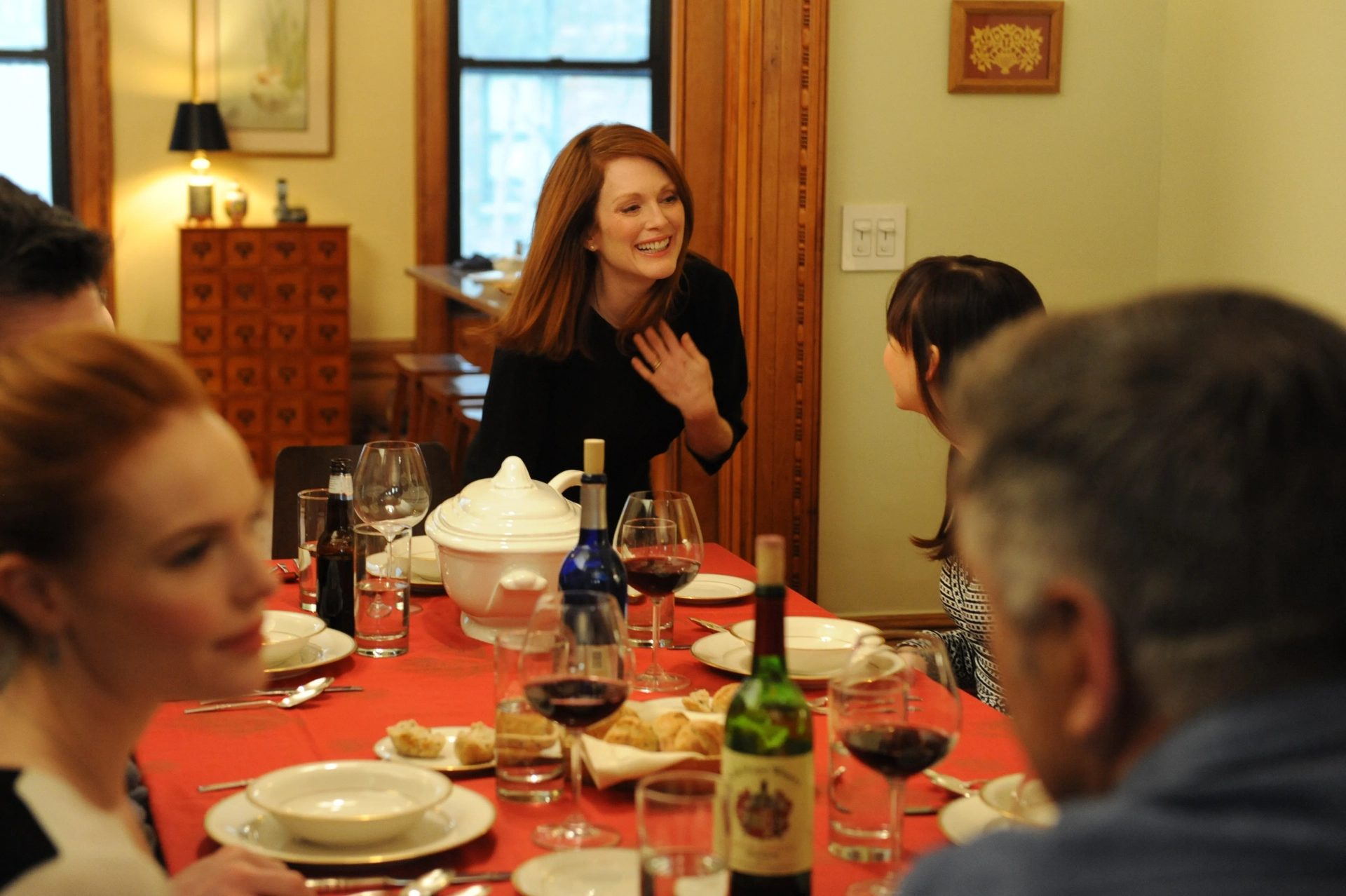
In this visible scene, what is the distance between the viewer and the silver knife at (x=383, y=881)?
117 centimetres

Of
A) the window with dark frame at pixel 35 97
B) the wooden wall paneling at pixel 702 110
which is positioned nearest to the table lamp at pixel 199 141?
the window with dark frame at pixel 35 97

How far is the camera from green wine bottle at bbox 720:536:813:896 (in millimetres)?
1063

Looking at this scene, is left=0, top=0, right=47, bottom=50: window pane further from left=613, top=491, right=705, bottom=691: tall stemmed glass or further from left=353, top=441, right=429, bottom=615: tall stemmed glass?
left=613, top=491, right=705, bottom=691: tall stemmed glass

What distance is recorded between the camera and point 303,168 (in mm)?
7340

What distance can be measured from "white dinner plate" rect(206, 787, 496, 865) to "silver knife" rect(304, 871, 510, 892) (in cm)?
2

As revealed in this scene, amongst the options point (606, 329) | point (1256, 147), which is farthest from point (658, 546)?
point (1256, 147)

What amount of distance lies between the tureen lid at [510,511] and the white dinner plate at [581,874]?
753mm

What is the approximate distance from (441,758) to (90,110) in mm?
6530

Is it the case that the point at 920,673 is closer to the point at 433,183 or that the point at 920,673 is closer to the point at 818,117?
the point at 818,117

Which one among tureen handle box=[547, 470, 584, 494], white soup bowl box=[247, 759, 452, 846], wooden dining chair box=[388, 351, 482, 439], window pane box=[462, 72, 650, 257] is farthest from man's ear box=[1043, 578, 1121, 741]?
window pane box=[462, 72, 650, 257]

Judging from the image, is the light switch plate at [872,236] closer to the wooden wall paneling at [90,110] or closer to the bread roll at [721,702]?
the bread roll at [721,702]

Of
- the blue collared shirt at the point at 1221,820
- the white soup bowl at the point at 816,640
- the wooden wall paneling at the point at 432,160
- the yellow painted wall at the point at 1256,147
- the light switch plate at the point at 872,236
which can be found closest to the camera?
the blue collared shirt at the point at 1221,820

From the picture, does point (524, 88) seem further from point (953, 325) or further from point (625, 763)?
point (625, 763)

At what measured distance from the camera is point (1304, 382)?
642 mm
